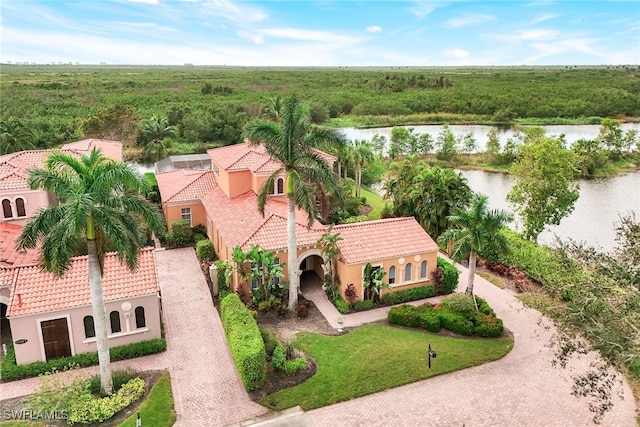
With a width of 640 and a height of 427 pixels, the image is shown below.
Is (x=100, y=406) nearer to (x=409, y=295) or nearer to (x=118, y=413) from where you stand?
(x=118, y=413)

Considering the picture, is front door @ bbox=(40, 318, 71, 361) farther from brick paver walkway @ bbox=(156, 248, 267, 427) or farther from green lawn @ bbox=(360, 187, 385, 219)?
green lawn @ bbox=(360, 187, 385, 219)

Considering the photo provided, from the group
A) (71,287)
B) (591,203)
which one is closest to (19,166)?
(71,287)

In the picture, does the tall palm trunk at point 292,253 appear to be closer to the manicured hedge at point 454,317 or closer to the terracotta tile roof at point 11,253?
the manicured hedge at point 454,317

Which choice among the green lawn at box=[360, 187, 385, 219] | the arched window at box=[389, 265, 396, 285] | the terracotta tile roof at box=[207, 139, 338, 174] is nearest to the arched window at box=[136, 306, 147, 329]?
the arched window at box=[389, 265, 396, 285]

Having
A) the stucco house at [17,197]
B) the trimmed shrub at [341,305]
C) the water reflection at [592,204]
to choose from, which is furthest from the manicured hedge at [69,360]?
the water reflection at [592,204]

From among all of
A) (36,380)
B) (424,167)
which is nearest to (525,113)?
(424,167)

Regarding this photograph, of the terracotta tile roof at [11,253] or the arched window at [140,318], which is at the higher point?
the terracotta tile roof at [11,253]
